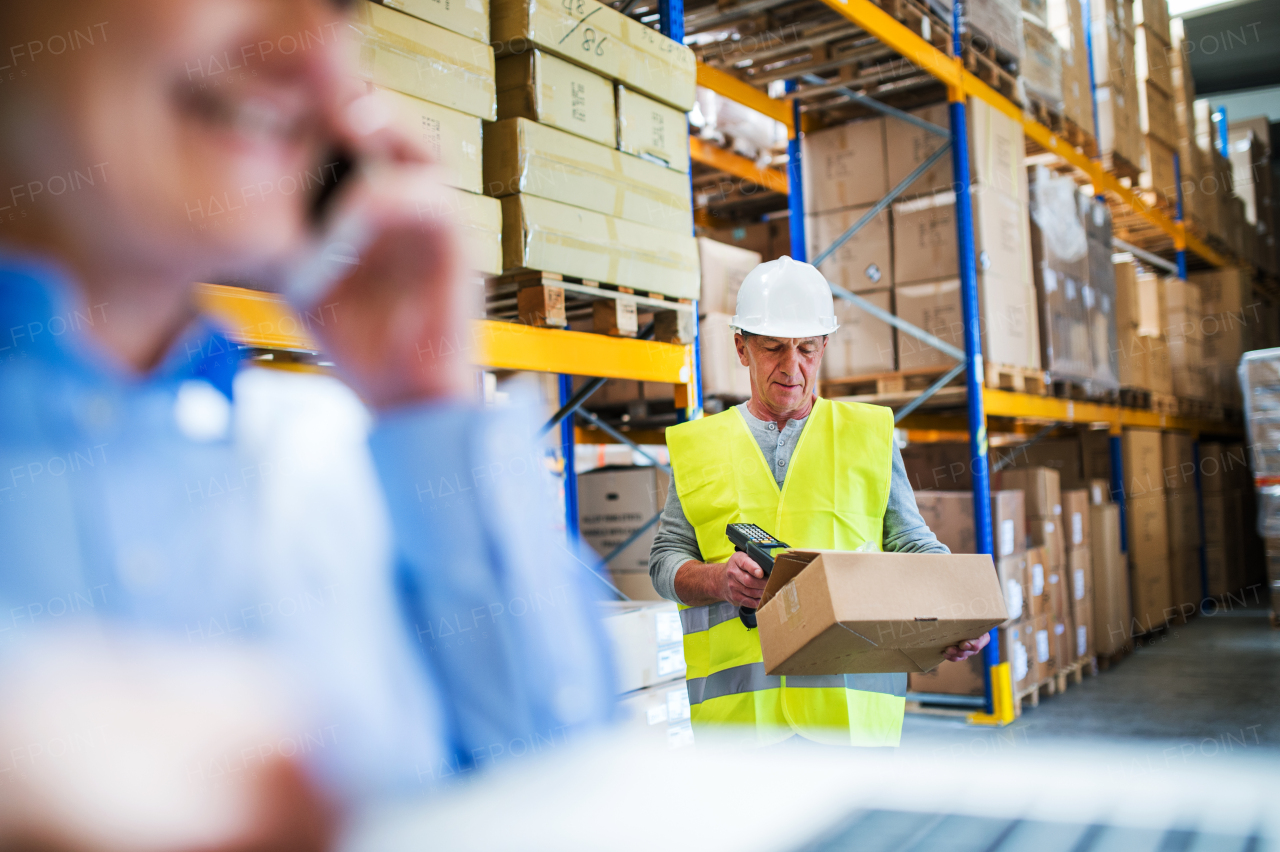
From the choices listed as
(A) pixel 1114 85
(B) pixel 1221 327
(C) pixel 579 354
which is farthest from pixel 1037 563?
(B) pixel 1221 327

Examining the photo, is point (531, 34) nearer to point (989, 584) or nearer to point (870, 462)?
point (870, 462)

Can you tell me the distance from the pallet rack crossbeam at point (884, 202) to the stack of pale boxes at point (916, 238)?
0.15ft

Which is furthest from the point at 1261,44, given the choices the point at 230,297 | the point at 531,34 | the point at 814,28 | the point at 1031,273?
the point at 230,297

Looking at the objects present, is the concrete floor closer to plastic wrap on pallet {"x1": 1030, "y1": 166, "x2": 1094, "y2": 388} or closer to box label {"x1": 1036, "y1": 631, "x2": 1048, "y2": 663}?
box label {"x1": 1036, "y1": 631, "x2": 1048, "y2": 663}

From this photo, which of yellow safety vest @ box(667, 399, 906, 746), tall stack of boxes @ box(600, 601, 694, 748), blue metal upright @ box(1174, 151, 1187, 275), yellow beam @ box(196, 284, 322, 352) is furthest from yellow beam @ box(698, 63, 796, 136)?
blue metal upright @ box(1174, 151, 1187, 275)

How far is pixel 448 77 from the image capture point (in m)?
2.76

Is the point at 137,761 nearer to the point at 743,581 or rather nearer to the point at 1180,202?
the point at 743,581

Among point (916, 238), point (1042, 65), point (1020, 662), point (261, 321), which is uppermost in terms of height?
point (1042, 65)

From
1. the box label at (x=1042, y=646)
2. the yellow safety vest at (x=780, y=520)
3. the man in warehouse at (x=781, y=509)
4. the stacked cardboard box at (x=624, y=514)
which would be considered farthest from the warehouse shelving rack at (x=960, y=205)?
the yellow safety vest at (x=780, y=520)

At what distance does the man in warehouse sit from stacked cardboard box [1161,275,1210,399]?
27.9 ft

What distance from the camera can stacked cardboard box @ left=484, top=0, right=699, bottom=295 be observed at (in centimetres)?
304

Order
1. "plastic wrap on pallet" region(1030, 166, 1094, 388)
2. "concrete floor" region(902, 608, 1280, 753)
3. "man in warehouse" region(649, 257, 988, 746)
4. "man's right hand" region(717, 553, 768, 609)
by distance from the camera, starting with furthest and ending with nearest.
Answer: "plastic wrap on pallet" region(1030, 166, 1094, 388)
"concrete floor" region(902, 608, 1280, 753)
"man in warehouse" region(649, 257, 988, 746)
"man's right hand" region(717, 553, 768, 609)

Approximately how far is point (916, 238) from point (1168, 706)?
332 centimetres

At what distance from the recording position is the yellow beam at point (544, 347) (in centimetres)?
200
